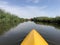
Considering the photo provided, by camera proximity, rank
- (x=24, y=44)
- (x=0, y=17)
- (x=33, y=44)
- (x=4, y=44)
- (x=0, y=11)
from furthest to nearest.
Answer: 1. (x=0, y=11)
2. (x=0, y=17)
3. (x=4, y=44)
4. (x=24, y=44)
5. (x=33, y=44)

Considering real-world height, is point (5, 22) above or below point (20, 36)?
below

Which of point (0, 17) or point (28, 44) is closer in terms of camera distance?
point (28, 44)

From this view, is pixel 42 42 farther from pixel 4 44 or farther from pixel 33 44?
pixel 4 44

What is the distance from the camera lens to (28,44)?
555cm

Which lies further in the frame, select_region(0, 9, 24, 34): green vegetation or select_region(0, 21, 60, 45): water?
select_region(0, 9, 24, 34): green vegetation

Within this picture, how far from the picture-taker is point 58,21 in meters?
61.9

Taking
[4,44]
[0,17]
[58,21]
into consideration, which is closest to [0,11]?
[0,17]

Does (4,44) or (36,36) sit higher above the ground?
(36,36)

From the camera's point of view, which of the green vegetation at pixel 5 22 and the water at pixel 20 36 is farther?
the green vegetation at pixel 5 22

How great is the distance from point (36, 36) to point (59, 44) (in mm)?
8047

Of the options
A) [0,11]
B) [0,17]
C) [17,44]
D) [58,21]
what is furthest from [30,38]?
[58,21]

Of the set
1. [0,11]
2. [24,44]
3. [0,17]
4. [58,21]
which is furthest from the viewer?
[58,21]

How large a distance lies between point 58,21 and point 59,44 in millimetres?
49837

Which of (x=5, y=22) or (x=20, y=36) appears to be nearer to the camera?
(x=20, y=36)
